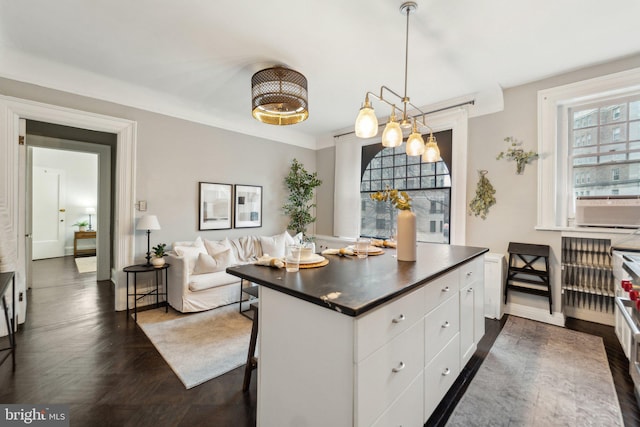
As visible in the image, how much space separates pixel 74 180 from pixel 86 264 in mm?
2646

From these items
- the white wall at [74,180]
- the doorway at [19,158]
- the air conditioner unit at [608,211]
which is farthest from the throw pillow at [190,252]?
the white wall at [74,180]

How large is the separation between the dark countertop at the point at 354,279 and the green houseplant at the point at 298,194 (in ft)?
10.5

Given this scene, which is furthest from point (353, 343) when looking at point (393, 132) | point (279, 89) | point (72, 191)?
point (72, 191)

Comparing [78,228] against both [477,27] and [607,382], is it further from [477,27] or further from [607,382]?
[607,382]

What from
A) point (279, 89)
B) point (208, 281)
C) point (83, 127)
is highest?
point (279, 89)

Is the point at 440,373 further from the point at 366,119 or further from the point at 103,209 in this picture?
the point at 103,209

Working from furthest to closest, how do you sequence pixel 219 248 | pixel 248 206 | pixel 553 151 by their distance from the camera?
1. pixel 248 206
2. pixel 219 248
3. pixel 553 151

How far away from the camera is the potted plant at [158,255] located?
3.38 m

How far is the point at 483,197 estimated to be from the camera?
11.5 ft

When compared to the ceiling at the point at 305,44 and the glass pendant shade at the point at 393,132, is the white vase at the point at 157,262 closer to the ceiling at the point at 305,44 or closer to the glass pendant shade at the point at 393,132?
the ceiling at the point at 305,44

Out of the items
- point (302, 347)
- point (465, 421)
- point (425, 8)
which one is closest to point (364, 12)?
point (425, 8)

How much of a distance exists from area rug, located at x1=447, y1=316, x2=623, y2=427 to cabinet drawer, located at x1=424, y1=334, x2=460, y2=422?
0.17m

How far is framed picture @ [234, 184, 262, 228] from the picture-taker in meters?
4.56

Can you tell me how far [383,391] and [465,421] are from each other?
0.91m
